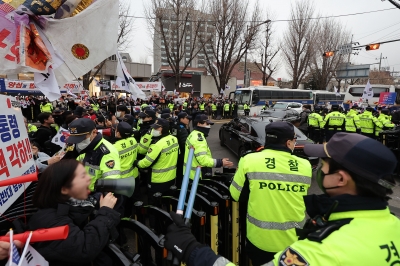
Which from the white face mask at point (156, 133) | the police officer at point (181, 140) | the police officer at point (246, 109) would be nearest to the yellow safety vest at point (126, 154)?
the white face mask at point (156, 133)

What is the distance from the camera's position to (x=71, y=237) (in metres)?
1.61

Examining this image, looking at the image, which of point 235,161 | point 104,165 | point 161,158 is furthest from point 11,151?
point 235,161

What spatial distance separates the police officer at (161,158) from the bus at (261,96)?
2019cm

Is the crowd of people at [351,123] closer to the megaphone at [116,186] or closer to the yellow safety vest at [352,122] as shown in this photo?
the yellow safety vest at [352,122]

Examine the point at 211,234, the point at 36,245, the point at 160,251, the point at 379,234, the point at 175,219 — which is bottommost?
the point at 211,234

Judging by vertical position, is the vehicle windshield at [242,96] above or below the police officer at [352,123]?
above

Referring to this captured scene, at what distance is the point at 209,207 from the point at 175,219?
1.36 meters

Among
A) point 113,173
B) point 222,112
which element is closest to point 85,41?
point 113,173

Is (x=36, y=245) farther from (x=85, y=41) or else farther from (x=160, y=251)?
(x=85, y=41)

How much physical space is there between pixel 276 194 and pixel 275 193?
0.5 inches

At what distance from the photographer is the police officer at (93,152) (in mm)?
2795

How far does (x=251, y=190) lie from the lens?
2.40m

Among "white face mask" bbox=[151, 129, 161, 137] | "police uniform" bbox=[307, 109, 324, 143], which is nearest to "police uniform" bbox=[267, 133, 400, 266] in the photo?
"white face mask" bbox=[151, 129, 161, 137]

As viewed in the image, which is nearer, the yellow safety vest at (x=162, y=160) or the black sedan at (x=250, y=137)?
the yellow safety vest at (x=162, y=160)
